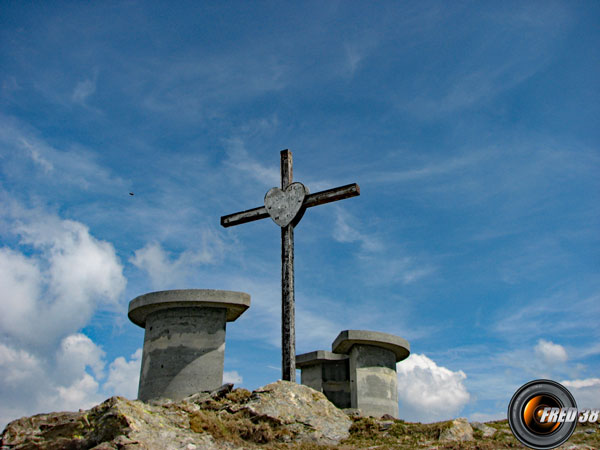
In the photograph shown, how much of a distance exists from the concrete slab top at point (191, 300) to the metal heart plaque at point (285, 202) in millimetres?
2289

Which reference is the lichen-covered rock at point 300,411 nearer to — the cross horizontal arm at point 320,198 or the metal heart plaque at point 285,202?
the metal heart plaque at point 285,202

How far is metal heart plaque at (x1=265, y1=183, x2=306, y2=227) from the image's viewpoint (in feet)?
47.7

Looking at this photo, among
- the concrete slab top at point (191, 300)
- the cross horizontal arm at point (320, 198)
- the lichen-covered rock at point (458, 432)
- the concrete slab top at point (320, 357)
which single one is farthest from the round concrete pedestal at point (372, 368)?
the lichen-covered rock at point (458, 432)

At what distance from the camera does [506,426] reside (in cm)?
1227

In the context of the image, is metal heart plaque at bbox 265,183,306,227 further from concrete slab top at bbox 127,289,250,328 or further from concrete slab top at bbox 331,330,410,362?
concrete slab top at bbox 331,330,410,362

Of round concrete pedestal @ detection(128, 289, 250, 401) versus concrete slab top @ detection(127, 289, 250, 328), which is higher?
→ concrete slab top @ detection(127, 289, 250, 328)

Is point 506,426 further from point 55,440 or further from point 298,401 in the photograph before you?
point 55,440

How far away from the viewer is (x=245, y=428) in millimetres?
10555

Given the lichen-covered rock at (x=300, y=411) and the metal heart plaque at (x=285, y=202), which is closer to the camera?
the lichen-covered rock at (x=300, y=411)

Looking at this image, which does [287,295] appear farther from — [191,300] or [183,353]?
[183,353]

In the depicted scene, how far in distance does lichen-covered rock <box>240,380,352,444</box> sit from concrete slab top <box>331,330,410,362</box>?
600 centimetres

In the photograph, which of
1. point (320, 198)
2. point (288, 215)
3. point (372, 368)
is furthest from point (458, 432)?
point (372, 368)

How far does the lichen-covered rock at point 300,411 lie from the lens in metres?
11.1

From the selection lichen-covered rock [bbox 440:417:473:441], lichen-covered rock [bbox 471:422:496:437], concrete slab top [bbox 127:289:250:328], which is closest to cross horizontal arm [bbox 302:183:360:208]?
concrete slab top [bbox 127:289:250:328]
